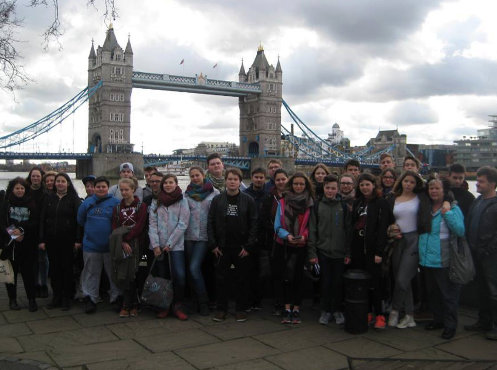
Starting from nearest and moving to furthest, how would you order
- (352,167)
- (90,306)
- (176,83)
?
(90,306) → (352,167) → (176,83)

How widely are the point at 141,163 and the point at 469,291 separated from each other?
49.0 metres

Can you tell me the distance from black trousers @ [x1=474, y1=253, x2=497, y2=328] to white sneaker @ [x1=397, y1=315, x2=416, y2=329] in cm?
54

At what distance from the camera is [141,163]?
52.3 m

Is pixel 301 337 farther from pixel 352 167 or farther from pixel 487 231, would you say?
pixel 352 167

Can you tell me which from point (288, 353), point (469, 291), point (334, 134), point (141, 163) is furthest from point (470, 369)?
point (334, 134)

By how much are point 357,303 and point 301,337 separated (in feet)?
1.77

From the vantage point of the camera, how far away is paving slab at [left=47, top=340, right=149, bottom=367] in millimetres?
3674

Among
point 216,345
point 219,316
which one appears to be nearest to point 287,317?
point 219,316

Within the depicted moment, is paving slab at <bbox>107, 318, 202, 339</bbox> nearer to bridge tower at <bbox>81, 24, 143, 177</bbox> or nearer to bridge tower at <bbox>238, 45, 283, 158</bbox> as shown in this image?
bridge tower at <bbox>81, 24, 143, 177</bbox>

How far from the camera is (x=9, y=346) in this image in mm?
3924

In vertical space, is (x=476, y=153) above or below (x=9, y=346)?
above

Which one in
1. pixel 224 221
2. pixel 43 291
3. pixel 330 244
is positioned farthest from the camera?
pixel 43 291

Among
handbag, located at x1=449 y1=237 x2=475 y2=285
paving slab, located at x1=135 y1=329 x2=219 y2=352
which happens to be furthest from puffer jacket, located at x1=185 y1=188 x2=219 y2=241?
handbag, located at x1=449 y1=237 x2=475 y2=285

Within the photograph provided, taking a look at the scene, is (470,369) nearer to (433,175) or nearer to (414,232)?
(414,232)
